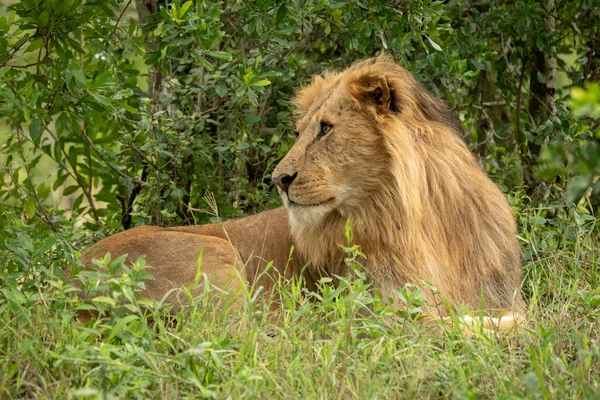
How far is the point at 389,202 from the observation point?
3914 millimetres

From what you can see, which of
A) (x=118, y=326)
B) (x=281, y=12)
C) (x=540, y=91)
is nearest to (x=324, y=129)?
(x=281, y=12)

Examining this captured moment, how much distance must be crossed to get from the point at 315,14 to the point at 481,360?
6.84 feet

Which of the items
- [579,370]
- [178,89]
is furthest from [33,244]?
[579,370]

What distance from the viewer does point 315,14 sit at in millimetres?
4391

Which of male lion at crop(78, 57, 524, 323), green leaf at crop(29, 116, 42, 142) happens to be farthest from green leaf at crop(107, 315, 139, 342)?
green leaf at crop(29, 116, 42, 142)

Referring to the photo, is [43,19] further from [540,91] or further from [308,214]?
Answer: [540,91]

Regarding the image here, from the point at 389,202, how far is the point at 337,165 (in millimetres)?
285

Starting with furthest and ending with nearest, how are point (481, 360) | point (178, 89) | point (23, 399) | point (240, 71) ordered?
point (178, 89) → point (240, 71) → point (481, 360) → point (23, 399)

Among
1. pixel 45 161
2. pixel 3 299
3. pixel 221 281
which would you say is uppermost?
pixel 3 299

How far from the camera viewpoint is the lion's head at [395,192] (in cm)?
388

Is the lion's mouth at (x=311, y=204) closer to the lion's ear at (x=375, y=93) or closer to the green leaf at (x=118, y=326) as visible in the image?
the lion's ear at (x=375, y=93)

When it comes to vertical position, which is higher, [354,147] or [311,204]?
[354,147]

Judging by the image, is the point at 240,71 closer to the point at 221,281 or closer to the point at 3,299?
the point at 221,281

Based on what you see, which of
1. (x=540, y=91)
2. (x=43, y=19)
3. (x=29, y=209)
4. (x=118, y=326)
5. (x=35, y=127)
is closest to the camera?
(x=118, y=326)
